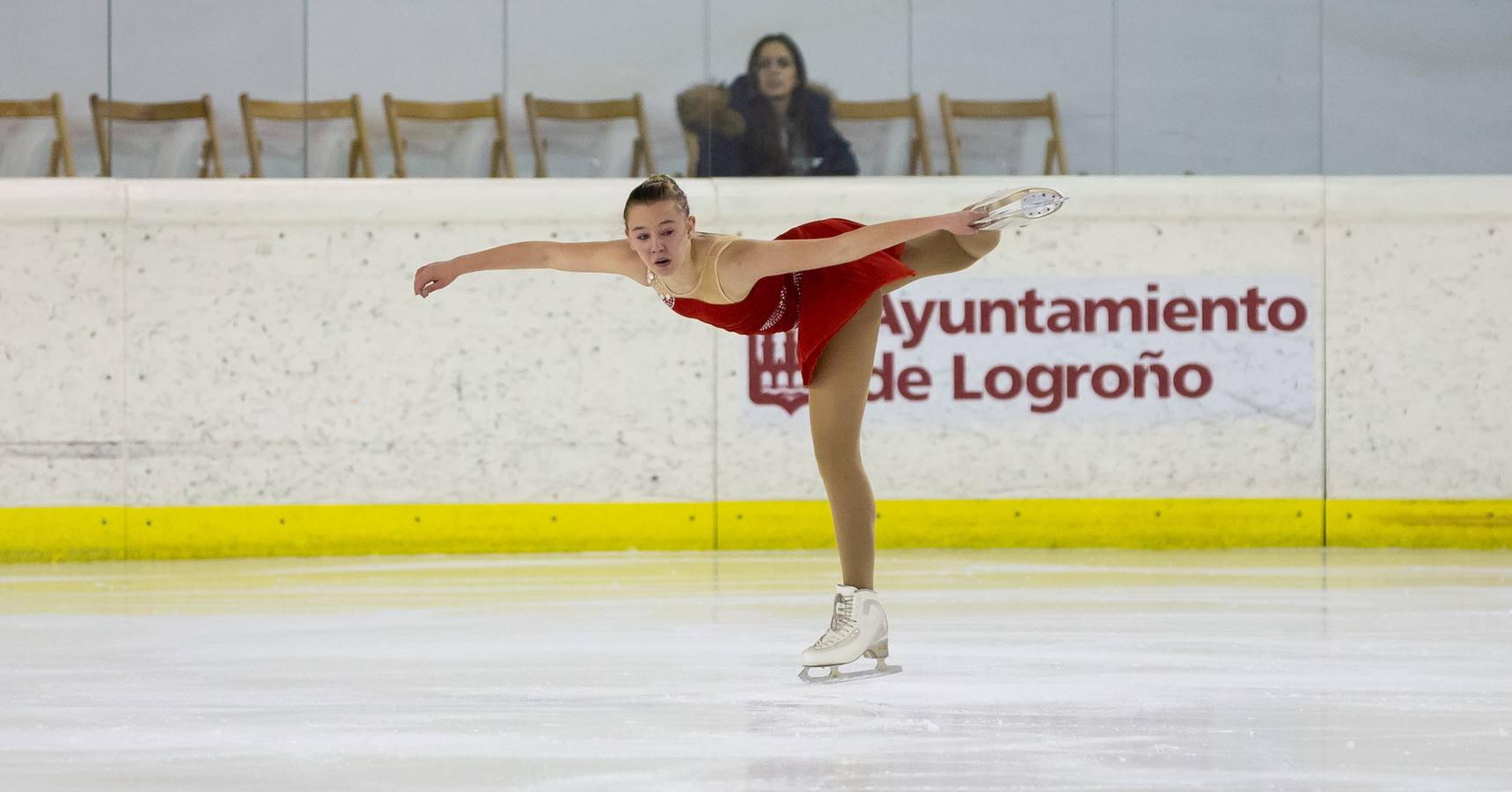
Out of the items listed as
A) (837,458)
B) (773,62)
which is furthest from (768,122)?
(837,458)

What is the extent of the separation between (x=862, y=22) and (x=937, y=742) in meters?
6.00

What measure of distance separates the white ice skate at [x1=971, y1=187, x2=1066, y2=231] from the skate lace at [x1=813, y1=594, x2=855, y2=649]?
0.90 meters

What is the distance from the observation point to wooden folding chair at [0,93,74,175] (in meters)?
7.93

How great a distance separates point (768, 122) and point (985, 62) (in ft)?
3.77

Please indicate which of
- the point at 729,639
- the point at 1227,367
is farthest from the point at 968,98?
the point at 729,639

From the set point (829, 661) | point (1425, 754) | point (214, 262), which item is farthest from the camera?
point (214, 262)

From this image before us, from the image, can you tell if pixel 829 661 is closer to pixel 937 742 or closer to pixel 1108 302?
pixel 937 742

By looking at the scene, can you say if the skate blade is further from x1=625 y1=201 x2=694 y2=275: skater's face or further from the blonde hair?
the blonde hair

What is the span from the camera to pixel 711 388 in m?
7.93

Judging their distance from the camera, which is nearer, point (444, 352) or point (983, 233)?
point (983, 233)

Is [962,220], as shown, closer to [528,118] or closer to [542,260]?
[542,260]

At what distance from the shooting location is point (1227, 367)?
7961mm

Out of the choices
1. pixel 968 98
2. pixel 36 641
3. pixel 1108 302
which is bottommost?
pixel 36 641

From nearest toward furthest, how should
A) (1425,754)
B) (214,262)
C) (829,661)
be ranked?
(1425,754)
(829,661)
(214,262)
